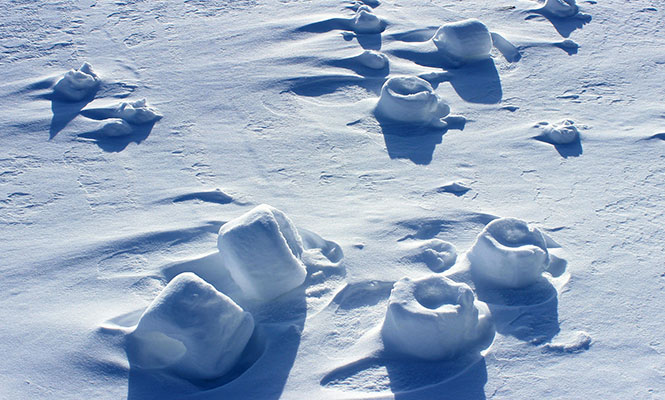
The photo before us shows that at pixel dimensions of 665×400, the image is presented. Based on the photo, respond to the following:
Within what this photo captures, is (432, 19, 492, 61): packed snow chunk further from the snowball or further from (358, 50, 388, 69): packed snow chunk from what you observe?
the snowball

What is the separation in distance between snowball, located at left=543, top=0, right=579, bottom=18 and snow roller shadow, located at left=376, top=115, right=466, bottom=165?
1465 millimetres

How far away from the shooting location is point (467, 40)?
3.81m

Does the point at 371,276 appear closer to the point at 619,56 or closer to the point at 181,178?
the point at 181,178

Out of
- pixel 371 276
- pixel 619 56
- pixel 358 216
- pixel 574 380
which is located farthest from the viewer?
pixel 619 56

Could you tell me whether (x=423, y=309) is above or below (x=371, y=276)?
above

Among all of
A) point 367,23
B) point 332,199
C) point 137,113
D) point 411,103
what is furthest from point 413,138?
point 137,113

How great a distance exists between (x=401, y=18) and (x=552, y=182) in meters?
1.83

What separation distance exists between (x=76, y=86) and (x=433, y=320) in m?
2.44

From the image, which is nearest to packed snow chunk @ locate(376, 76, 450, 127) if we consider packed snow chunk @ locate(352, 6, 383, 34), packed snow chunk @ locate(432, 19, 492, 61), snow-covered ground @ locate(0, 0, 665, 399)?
snow-covered ground @ locate(0, 0, 665, 399)

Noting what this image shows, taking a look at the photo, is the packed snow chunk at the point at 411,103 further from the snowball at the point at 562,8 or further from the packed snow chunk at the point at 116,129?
the snowball at the point at 562,8

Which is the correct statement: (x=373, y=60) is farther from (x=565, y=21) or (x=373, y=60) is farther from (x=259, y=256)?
(x=259, y=256)

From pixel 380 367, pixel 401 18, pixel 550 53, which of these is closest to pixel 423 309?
pixel 380 367

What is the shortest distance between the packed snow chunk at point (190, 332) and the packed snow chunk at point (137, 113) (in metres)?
1.50

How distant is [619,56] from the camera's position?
12.9 ft
